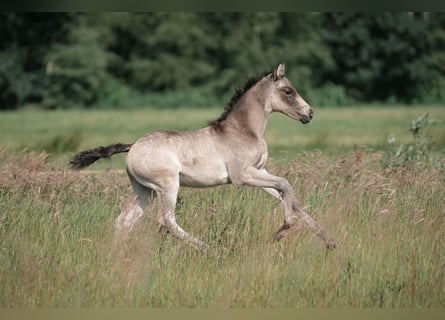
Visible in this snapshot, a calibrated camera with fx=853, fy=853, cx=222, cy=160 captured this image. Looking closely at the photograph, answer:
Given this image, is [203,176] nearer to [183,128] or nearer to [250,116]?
[250,116]

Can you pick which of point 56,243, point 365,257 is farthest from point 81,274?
point 365,257

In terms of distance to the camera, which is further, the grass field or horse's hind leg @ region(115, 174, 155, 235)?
horse's hind leg @ region(115, 174, 155, 235)

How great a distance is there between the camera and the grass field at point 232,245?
25.6ft

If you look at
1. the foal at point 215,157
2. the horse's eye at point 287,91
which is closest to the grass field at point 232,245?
the foal at point 215,157

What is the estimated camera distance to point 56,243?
8.85 m

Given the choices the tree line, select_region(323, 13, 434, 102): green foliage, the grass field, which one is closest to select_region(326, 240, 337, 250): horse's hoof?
the grass field

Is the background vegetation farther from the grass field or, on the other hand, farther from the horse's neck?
the horse's neck

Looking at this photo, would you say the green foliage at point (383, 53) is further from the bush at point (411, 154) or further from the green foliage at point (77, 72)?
the bush at point (411, 154)

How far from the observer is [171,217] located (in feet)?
30.6

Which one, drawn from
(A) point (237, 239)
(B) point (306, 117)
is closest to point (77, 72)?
(B) point (306, 117)

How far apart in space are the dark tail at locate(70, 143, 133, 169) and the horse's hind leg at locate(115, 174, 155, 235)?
0.34 metres

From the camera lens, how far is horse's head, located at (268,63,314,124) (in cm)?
1011

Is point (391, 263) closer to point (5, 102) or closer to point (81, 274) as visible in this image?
point (81, 274)

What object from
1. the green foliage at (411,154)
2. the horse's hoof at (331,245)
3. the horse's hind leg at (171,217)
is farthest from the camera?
the green foliage at (411,154)
